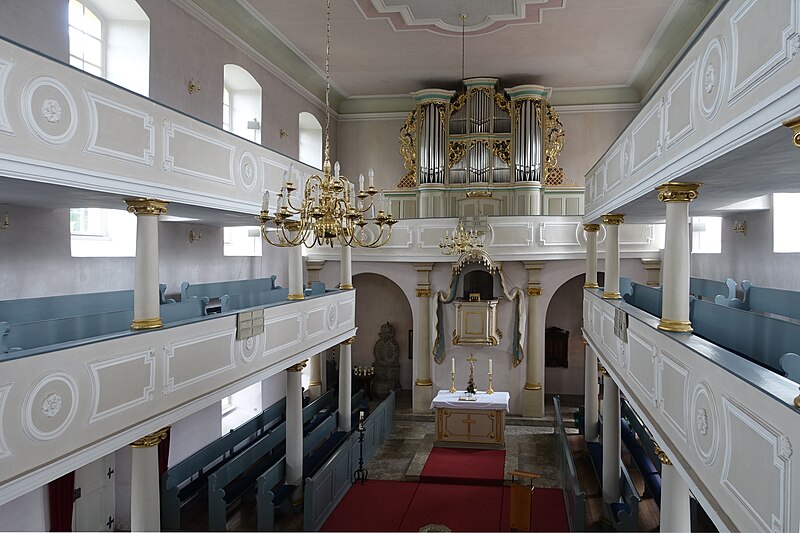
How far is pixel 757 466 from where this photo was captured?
337cm

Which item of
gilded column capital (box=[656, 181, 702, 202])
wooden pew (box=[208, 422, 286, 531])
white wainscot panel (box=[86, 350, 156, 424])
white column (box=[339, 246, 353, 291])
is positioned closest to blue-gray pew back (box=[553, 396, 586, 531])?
gilded column capital (box=[656, 181, 702, 202])

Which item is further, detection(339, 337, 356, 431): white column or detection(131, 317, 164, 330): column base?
detection(339, 337, 356, 431): white column

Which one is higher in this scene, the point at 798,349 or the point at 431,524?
the point at 798,349

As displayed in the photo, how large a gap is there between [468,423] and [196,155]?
9.44 meters

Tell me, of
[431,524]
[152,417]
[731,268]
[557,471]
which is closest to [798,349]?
[152,417]

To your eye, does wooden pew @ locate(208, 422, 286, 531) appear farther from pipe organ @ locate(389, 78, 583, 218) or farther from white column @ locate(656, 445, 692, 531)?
pipe organ @ locate(389, 78, 583, 218)

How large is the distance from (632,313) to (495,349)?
391 inches

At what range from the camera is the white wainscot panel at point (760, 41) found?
295 centimetres

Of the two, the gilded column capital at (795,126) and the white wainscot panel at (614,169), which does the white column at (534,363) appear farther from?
the gilded column capital at (795,126)

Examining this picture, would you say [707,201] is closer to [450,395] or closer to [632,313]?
[632,313]

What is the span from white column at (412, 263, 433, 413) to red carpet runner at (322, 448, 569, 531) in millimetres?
3762

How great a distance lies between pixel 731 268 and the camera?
1180 centimetres

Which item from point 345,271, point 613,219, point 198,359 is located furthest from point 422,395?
point 198,359

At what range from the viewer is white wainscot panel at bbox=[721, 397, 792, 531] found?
304cm
